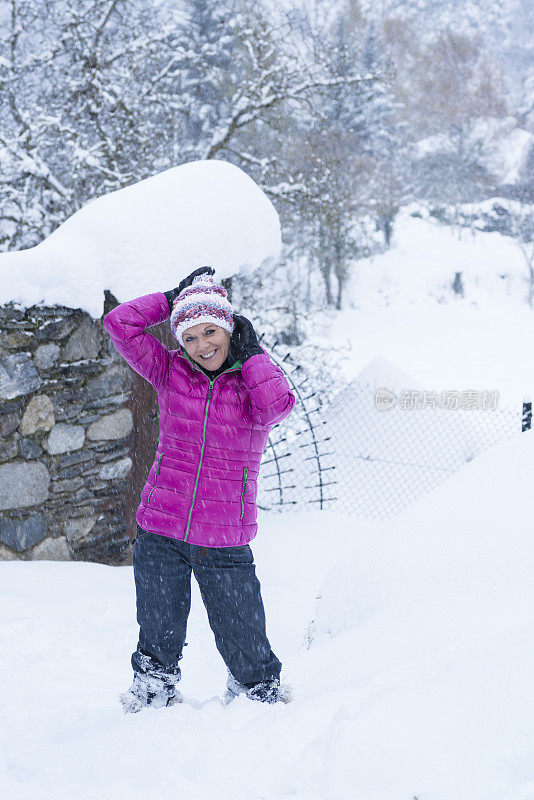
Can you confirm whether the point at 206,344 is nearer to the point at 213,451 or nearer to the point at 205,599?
the point at 213,451

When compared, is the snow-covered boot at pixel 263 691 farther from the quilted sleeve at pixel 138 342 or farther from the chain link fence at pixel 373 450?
the chain link fence at pixel 373 450

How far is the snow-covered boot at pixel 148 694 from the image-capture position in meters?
2.01

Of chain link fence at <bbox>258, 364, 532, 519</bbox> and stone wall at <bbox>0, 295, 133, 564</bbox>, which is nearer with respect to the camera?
stone wall at <bbox>0, 295, 133, 564</bbox>

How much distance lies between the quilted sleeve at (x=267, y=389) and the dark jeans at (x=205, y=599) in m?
0.44

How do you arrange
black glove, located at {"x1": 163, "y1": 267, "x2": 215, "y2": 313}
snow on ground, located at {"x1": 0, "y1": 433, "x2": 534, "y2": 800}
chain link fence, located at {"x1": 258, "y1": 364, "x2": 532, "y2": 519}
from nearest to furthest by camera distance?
1. snow on ground, located at {"x1": 0, "y1": 433, "x2": 534, "y2": 800}
2. black glove, located at {"x1": 163, "y1": 267, "x2": 215, "y2": 313}
3. chain link fence, located at {"x1": 258, "y1": 364, "x2": 532, "y2": 519}

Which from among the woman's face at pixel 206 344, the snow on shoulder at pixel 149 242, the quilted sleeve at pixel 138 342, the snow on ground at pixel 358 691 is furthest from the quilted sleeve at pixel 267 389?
the snow on shoulder at pixel 149 242

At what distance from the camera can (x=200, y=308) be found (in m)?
1.99

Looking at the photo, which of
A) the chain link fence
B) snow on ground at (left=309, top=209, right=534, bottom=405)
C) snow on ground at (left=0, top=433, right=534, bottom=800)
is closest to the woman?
snow on ground at (left=0, top=433, right=534, bottom=800)

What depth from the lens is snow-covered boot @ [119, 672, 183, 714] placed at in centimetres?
201

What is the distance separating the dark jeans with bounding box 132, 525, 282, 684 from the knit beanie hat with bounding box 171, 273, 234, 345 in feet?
2.15

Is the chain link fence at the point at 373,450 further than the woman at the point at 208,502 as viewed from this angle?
Yes

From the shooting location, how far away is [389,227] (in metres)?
23.9

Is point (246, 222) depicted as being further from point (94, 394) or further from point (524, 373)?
point (524, 373)

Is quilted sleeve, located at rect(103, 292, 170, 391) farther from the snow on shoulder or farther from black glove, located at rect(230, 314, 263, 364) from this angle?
the snow on shoulder
